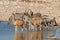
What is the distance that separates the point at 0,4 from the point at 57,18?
2.91m

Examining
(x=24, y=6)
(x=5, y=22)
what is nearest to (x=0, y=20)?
(x=5, y=22)

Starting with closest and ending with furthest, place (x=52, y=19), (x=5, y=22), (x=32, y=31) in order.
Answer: (x=32, y=31) < (x=52, y=19) < (x=5, y=22)

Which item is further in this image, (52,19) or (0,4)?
(0,4)

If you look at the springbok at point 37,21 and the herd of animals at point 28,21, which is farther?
the springbok at point 37,21

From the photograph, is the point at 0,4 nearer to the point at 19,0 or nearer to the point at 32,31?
the point at 19,0

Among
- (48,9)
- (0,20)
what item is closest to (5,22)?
(0,20)

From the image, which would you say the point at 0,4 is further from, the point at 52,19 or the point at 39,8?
the point at 52,19

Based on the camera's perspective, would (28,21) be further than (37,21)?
Yes

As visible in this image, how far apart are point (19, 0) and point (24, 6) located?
1.59 ft

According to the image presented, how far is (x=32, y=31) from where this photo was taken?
40.2ft

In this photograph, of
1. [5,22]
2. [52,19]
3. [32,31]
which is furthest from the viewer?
[5,22]

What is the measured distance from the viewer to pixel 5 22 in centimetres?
1480

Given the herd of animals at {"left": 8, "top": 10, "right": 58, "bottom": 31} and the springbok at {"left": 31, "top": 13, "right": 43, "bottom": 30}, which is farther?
the springbok at {"left": 31, "top": 13, "right": 43, "bottom": 30}

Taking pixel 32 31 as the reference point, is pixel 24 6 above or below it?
above
